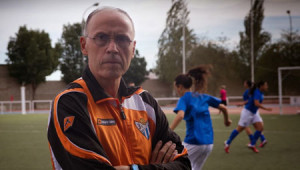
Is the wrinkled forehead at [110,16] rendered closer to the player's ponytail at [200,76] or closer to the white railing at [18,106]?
the player's ponytail at [200,76]

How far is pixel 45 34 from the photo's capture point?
45.1 m

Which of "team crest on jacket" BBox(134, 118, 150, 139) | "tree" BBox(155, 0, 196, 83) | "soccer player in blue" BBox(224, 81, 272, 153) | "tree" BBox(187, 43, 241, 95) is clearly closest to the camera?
"team crest on jacket" BBox(134, 118, 150, 139)

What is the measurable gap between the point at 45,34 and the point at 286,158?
42.7 metres

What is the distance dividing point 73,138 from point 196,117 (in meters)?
3.47

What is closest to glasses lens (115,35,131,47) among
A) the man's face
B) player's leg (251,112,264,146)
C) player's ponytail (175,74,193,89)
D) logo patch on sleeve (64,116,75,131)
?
the man's face

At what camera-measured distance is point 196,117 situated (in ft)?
16.5

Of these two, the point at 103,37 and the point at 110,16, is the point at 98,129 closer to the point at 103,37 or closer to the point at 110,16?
the point at 103,37

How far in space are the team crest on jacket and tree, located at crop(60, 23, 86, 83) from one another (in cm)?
1502

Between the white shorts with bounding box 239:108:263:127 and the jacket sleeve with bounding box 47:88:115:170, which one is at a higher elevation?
the jacket sleeve with bounding box 47:88:115:170

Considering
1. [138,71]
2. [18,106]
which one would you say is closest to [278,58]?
[138,71]

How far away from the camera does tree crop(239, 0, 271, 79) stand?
41000 millimetres

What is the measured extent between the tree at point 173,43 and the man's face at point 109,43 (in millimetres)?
45881

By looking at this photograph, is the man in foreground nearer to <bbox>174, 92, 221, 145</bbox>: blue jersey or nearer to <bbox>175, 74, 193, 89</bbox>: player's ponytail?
<bbox>174, 92, 221, 145</bbox>: blue jersey

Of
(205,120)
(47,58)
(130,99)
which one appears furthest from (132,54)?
(47,58)
